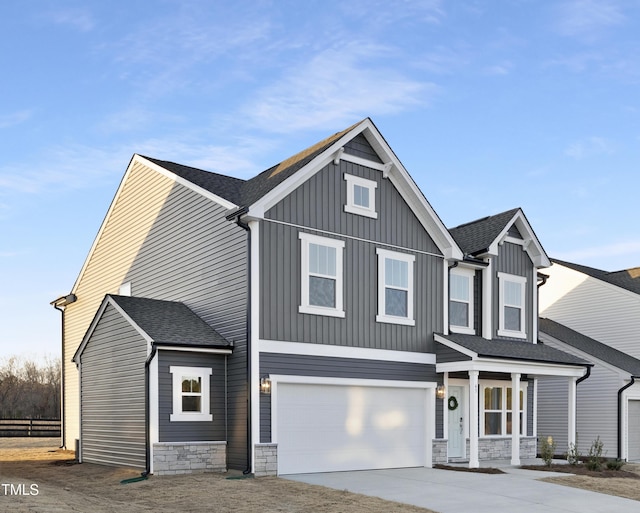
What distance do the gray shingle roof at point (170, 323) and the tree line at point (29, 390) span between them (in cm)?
3254

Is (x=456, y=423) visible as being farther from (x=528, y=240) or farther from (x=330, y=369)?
(x=528, y=240)

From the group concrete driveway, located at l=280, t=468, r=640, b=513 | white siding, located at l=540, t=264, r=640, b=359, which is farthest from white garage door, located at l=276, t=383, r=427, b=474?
white siding, located at l=540, t=264, r=640, b=359

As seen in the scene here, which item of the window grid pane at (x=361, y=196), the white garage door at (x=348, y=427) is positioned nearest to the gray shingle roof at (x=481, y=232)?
the window grid pane at (x=361, y=196)

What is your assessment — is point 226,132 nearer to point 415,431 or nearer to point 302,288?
point 302,288

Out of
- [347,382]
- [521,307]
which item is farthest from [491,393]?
[347,382]

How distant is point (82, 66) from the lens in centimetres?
2025

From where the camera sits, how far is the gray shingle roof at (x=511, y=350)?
67.9ft

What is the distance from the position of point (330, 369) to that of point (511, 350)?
243 inches

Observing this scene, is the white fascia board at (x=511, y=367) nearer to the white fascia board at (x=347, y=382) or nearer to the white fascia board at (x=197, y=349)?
the white fascia board at (x=347, y=382)

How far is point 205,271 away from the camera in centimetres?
1959

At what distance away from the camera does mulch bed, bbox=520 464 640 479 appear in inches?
772

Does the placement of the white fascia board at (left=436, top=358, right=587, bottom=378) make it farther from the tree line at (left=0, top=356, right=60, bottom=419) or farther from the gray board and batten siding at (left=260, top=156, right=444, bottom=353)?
the tree line at (left=0, top=356, right=60, bottom=419)

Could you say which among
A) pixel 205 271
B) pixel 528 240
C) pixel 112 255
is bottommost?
pixel 205 271

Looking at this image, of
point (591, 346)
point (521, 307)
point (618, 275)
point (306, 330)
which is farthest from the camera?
point (618, 275)
